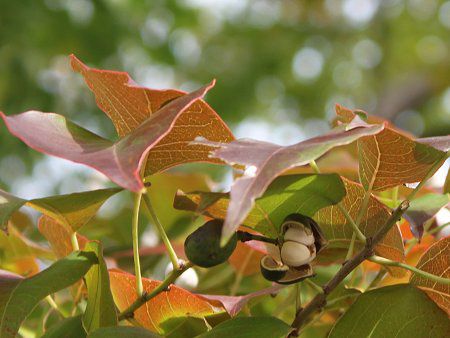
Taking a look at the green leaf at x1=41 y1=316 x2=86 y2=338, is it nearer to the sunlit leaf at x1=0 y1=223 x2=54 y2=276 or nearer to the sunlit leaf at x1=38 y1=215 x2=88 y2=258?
the sunlit leaf at x1=38 y1=215 x2=88 y2=258

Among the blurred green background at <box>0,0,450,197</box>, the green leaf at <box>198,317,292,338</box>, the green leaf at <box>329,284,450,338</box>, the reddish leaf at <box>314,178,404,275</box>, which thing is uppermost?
the reddish leaf at <box>314,178,404,275</box>

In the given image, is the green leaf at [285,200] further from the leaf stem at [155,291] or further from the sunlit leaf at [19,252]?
the sunlit leaf at [19,252]

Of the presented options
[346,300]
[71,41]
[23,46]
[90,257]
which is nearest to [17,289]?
[90,257]

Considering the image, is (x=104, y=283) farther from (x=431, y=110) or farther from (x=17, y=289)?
(x=431, y=110)

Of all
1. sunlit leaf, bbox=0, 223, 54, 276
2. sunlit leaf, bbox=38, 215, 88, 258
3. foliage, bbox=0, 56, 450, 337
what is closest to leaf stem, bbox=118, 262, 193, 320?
foliage, bbox=0, 56, 450, 337

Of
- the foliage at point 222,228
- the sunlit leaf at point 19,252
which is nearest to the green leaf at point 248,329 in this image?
the foliage at point 222,228

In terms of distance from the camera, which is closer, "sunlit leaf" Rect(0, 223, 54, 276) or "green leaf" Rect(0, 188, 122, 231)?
"green leaf" Rect(0, 188, 122, 231)
